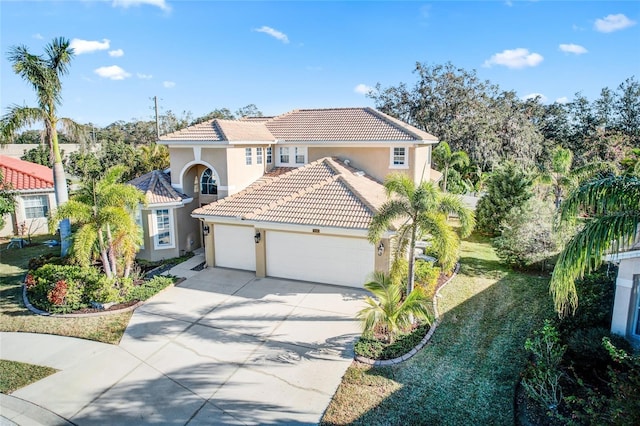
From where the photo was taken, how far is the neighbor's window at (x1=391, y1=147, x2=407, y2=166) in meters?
22.1

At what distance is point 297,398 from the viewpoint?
9305 mm

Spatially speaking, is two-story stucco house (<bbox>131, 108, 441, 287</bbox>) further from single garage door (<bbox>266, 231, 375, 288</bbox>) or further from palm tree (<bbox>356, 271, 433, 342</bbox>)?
palm tree (<bbox>356, 271, 433, 342</bbox>)

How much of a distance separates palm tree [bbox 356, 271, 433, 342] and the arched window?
13.0 metres

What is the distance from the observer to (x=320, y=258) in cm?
1669

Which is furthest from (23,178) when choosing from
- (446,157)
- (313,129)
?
(446,157)

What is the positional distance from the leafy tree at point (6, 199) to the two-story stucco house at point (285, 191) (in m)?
7.03

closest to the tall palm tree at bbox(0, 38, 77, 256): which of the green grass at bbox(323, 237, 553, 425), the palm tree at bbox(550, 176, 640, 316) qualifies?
the green grass at bbox(323, 237, 553, 425)

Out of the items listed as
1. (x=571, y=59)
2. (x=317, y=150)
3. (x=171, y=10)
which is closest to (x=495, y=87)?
(x=571, y=59)

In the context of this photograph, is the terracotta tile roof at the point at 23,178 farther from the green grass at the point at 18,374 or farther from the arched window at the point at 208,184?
the green grass at the point at 18,374

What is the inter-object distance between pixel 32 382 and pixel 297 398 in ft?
23.1

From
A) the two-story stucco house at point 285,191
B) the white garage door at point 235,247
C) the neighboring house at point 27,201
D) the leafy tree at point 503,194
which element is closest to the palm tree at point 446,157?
the two-story stucco house at point 285,191

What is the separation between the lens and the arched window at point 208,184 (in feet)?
72.5

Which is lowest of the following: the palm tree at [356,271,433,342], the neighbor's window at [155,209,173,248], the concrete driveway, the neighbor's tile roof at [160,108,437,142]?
the concrete driveway

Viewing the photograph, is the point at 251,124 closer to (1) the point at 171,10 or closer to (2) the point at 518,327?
(1) the point at 171,10
